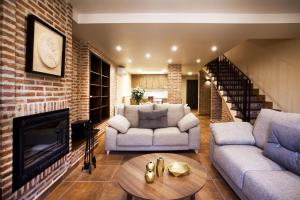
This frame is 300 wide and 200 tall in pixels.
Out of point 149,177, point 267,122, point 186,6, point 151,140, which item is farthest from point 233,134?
point 186,6

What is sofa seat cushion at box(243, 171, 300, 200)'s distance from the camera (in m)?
1.45

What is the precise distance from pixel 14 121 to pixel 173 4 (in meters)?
2.58

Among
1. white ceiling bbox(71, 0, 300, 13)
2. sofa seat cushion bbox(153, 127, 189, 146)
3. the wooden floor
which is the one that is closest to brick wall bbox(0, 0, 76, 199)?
the wooden floor

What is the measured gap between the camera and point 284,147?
2.03 m

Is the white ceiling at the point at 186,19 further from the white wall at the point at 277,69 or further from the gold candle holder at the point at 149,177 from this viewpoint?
the gold candle holder at the point at 149,177

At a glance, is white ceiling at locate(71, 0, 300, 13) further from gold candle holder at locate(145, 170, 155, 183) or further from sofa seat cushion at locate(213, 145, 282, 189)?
gold candle holder at locate(145, 170, 155, 183)

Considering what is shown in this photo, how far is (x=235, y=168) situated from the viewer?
2092mm

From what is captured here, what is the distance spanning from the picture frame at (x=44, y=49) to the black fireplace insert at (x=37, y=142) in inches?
20.9

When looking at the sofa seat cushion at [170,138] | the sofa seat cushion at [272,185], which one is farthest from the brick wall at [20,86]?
the sofa seat cushion at [272,185]

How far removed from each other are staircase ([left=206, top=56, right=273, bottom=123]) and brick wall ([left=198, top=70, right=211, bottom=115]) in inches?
98.1

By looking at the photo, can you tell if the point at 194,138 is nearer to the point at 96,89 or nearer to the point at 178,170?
the point at 178,170

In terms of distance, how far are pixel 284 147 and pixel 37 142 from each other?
2.71 metres

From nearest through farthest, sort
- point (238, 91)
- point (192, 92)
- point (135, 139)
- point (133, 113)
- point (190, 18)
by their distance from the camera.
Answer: point (190, 18) → point (135, 139) → point (133, 113) → point (238, 91) → point (192, 92)

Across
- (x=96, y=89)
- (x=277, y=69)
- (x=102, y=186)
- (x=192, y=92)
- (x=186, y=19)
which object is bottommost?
(x=102, y=186)
